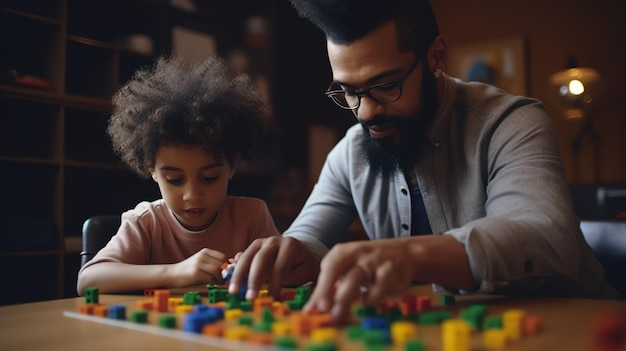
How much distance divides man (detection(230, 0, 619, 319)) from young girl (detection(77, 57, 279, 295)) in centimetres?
21

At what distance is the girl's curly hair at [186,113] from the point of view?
138 centimetres

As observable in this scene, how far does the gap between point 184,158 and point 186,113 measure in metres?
0.12

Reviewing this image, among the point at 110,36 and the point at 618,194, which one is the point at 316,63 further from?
the point at 618,194

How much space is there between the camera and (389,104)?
1.28 meters

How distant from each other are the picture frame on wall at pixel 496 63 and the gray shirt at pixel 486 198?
290 cm

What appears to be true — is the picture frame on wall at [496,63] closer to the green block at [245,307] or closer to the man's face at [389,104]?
the man's face at [389,104]

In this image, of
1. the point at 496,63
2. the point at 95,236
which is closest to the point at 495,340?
the point at 95,236

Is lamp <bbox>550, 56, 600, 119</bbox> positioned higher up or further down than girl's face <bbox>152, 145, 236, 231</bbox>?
higher up

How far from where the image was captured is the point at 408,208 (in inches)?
57.2

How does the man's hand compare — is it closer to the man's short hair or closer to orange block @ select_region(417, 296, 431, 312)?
orange block @ select_region(417, 296, 431, 312)

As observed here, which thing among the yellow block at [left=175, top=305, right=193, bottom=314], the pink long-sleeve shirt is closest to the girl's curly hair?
the pink long-sleeve shirt

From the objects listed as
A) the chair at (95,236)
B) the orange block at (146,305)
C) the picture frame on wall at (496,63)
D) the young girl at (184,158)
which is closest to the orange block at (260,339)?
the orange block at (146,305)

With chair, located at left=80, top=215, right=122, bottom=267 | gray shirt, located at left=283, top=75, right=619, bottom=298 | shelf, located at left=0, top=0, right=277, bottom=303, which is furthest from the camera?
shelf, located at left=0, top=0, right=277, bottom=303

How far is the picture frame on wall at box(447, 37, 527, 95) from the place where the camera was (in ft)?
13.6
